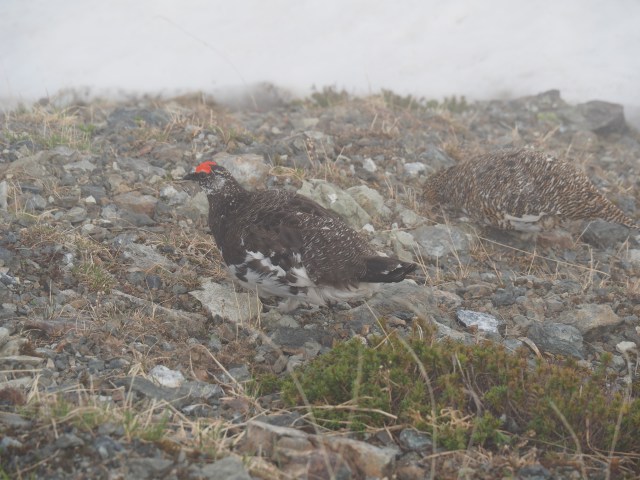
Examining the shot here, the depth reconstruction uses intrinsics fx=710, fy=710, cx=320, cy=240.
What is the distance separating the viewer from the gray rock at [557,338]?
199 inches

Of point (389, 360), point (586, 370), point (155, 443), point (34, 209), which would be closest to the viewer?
point (155, 443)

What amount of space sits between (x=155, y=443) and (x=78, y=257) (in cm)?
251

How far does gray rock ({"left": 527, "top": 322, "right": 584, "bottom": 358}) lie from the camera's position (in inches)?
199

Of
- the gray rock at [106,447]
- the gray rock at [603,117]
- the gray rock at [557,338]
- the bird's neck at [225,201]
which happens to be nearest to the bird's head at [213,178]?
the bird's neck at [225,201]

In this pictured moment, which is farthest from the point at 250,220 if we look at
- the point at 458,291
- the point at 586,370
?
the point at 586,370

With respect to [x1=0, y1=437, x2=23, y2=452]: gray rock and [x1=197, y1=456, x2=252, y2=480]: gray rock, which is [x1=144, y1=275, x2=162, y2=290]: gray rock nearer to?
[x1=0, y1=437, x2=23, y2=452]: gray rock

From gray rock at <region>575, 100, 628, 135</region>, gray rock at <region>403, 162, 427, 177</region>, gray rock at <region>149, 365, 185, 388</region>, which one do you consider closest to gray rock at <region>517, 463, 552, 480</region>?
gray rock at <region>149, 365, 185, 388</region>

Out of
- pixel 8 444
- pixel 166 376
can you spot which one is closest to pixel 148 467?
pixel 8 444

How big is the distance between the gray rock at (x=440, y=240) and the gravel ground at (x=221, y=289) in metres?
0.02

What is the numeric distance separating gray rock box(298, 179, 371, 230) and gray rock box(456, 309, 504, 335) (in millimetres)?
1566

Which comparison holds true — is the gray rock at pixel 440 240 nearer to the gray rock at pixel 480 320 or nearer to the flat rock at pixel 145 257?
the gray rock at pixel 480 320

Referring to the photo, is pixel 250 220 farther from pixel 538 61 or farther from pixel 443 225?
pixel 538 61

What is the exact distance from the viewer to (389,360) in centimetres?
384

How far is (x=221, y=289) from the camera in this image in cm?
529
